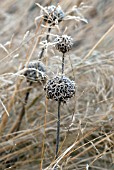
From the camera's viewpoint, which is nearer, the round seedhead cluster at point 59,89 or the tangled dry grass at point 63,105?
the round seedhead cluster at point 59,89

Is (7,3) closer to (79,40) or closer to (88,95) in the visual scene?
(79,40)

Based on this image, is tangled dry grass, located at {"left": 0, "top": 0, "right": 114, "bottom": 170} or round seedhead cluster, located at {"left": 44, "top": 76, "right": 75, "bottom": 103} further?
tangled dry grass, located at {"left": 0, "top": 0, "right": 114, "bottom": 170}

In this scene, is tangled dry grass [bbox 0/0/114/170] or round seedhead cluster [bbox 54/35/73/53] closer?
round seedhead cluster [bbox 54/35/73/53]

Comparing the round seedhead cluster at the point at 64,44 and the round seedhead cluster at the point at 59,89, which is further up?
the round seedhead cluster at the point at 64,44

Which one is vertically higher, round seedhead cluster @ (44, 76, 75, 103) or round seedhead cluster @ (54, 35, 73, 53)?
round seedhead cluster @ (54, 35, 73, 53)

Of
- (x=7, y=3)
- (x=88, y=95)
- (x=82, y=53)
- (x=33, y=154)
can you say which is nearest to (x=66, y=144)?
(x=33, y=154)
